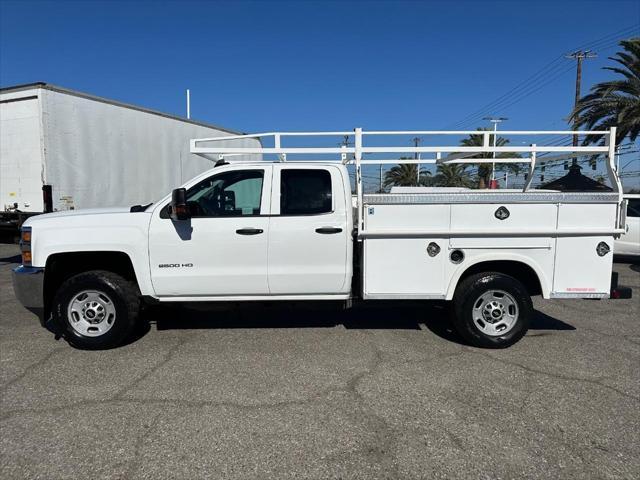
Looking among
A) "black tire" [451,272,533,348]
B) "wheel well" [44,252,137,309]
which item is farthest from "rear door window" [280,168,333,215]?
"wheel well" [44,252,137,309]

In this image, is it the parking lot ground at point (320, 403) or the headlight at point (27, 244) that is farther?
the headlight at point (27, 244)

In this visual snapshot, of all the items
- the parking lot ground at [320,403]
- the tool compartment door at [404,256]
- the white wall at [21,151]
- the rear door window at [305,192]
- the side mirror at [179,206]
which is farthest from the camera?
the white wall at [21,151]

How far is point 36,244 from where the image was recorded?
15.9 feet

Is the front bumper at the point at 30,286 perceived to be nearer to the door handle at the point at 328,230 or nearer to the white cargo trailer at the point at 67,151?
the door handle at the point at 328,230

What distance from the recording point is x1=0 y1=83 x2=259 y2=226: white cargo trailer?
9.06m

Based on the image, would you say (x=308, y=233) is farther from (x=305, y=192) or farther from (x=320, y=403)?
(x=320, y=403)

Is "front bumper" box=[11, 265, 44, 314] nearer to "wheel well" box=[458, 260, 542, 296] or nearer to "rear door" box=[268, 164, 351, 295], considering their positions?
"rear door" box=[268, 164, 351, 295]

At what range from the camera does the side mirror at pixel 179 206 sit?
4625mm

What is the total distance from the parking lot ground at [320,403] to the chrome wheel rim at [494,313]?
0.24m

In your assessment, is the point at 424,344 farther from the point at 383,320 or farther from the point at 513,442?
the point at 513,442

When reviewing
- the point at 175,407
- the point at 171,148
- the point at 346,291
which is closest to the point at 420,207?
the point at 346,291

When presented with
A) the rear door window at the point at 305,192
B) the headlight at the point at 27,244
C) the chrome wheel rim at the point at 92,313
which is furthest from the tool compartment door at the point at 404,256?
the headlight at the point at 27,244

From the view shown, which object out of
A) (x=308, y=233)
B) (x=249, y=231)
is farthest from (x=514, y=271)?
(x=249, y=231)

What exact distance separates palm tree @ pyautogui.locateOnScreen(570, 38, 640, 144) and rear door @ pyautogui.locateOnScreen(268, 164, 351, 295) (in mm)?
17759
